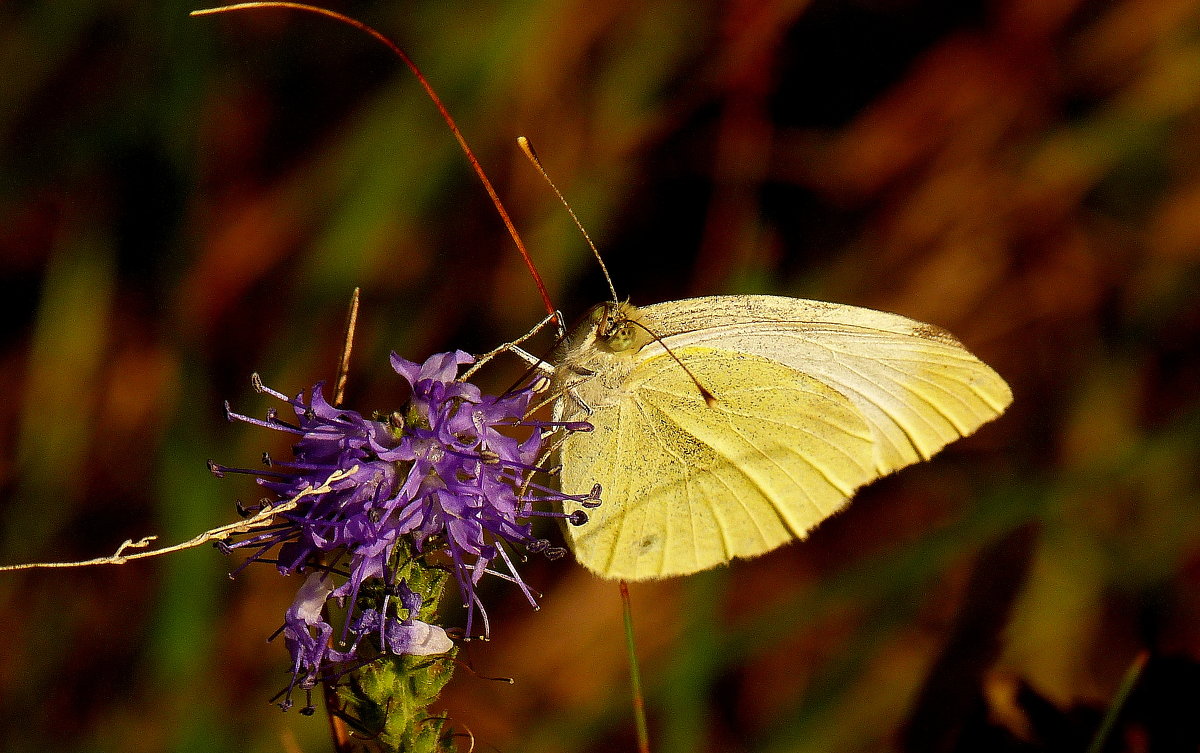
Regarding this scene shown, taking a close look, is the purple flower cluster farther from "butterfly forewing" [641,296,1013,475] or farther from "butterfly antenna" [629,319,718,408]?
"butterfly forewing" [641,296,1013,475]

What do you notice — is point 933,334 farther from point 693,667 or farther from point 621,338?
point 693,667

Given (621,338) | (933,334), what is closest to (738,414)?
(621,338)

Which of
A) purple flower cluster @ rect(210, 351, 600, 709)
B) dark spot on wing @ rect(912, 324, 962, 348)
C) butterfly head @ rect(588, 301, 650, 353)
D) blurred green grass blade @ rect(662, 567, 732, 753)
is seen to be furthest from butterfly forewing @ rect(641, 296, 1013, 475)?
purple flower cluster @ rect(210, 351, 600, 709)

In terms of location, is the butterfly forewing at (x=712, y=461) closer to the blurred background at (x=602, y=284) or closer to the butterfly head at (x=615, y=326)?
the butterfly head at (x=615, y=326)

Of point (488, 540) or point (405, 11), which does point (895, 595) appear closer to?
point (488, 540)

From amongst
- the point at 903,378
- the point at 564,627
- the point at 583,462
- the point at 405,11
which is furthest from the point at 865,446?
the point at 405,11

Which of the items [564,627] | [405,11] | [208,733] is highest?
[405,11]
